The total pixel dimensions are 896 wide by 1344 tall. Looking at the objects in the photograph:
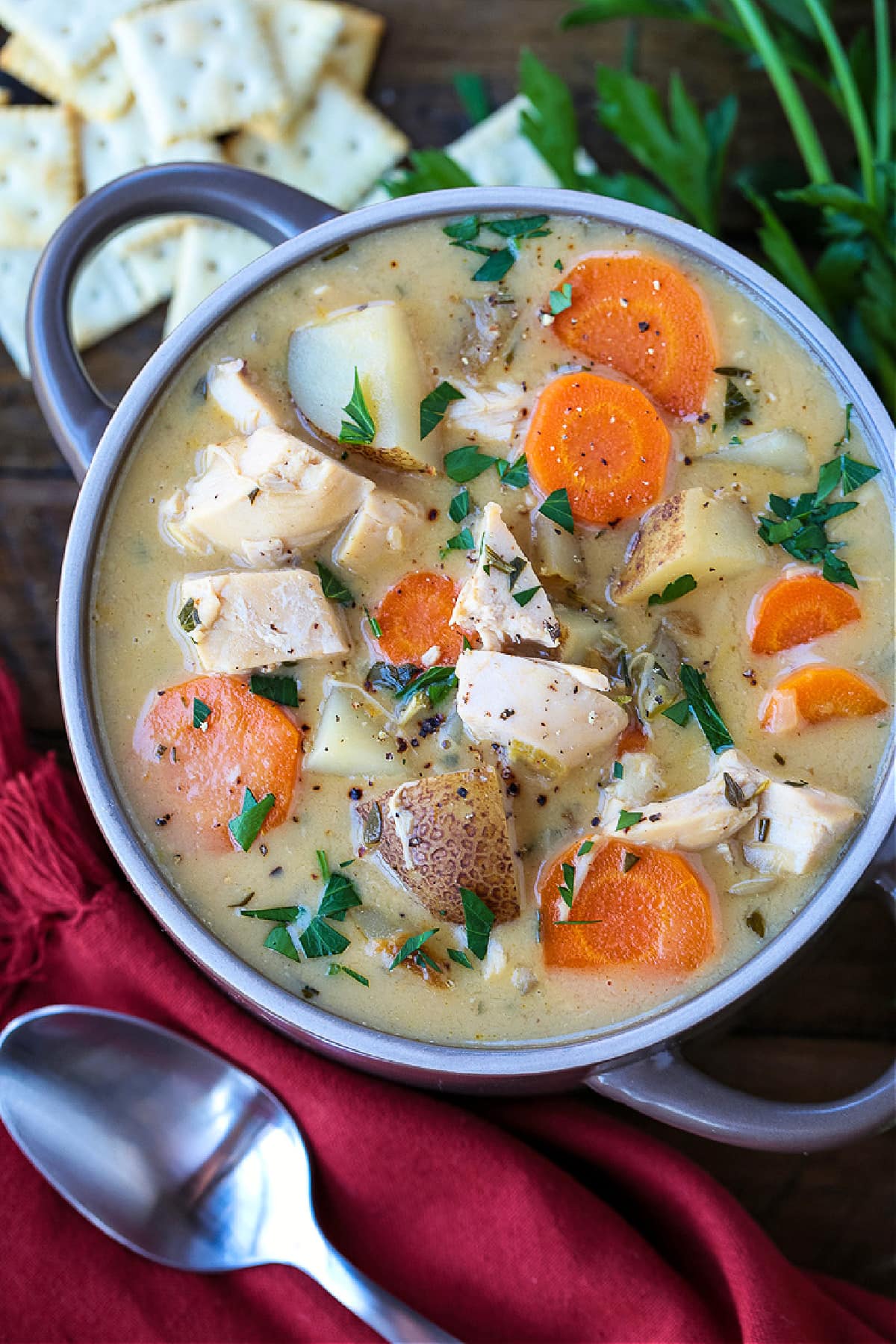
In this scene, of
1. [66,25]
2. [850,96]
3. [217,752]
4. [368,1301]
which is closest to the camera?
[217,752]

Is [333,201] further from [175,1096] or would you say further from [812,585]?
[175,1096]

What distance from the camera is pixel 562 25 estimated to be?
2002mm

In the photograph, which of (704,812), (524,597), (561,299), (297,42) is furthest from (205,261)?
(704,812)

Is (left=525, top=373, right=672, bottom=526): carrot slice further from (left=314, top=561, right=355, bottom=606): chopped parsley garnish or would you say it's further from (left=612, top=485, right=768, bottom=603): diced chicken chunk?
(left=314, top=561, right=355, bottom=606): chopped parsley garnish

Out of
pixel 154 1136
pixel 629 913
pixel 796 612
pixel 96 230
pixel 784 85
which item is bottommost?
pixel 154 1136

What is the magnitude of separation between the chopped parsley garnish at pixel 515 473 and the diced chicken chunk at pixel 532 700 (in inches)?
9.6

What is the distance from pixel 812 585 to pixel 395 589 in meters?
0.53

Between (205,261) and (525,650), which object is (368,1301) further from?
(205,261)

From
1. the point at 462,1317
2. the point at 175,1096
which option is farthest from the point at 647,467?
the point at 462,1317

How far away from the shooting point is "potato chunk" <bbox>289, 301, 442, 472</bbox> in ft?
5.00

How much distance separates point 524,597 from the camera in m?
1.46

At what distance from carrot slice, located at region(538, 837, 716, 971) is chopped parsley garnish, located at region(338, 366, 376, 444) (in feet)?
1.88

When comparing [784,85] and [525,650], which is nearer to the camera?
[525,650]

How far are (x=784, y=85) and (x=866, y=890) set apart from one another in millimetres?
1284
